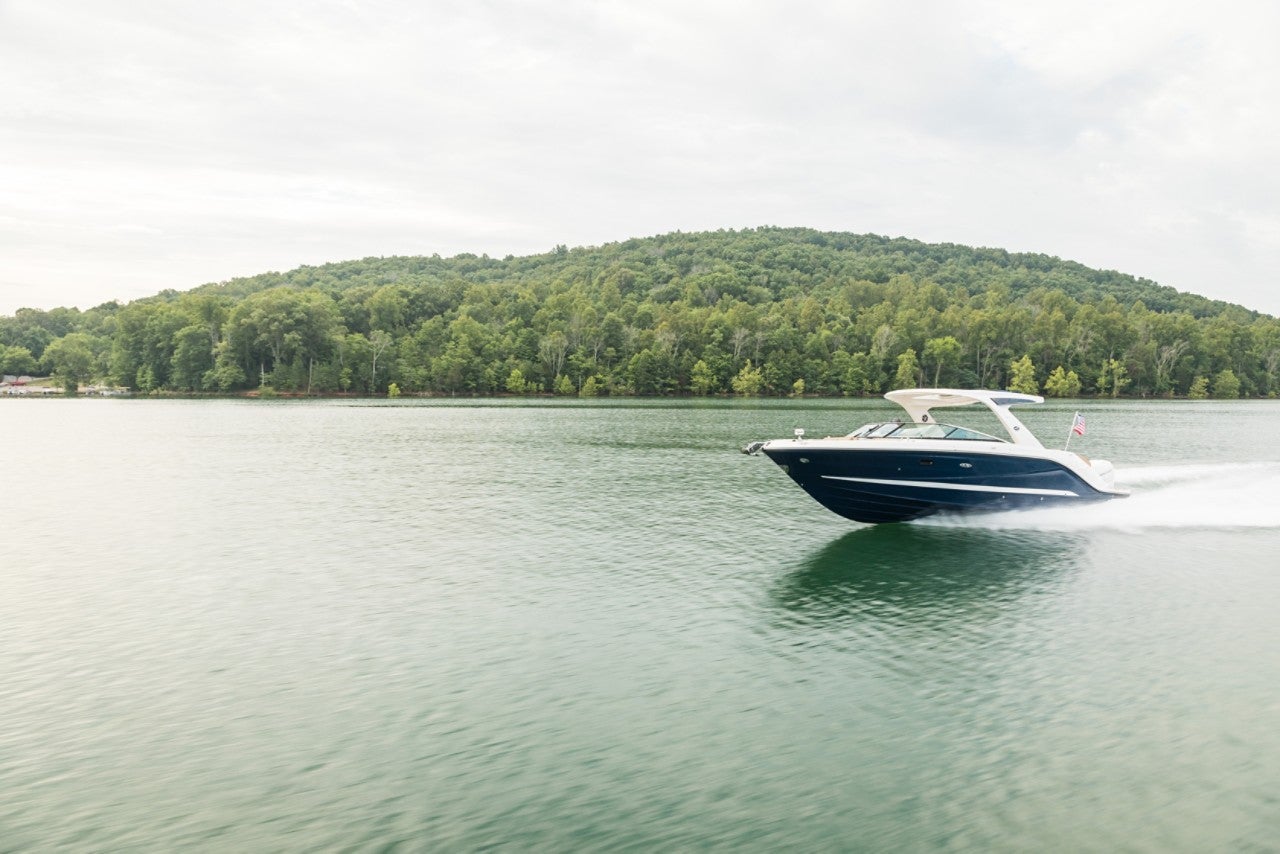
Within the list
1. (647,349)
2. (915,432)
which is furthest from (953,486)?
(647,349)

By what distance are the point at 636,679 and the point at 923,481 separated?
12.8 metres

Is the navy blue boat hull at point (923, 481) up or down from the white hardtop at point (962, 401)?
down

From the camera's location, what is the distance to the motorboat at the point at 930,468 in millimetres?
22172

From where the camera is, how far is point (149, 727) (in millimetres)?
10812

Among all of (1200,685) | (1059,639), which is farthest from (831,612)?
(1200,685)

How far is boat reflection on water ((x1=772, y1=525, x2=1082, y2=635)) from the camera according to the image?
53.6 feet

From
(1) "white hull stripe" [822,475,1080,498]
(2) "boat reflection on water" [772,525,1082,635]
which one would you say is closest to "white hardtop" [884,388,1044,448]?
(1) "white hull stripe" [822,475,1080,498]

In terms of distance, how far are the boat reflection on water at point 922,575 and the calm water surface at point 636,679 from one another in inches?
4.4

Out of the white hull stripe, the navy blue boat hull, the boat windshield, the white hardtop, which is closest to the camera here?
the boat windshield

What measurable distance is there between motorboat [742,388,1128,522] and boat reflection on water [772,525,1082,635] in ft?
3.07

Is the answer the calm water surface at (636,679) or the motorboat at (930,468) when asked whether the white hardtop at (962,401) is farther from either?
the calm water surface at (636,679)

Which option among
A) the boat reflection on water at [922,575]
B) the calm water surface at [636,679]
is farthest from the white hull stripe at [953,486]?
the boat reflection on water at [922,575]

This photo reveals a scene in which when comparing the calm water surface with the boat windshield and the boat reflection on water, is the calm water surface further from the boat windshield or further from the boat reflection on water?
the boat windshield

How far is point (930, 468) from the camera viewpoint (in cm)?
2247
